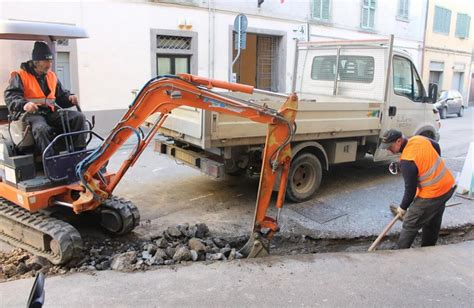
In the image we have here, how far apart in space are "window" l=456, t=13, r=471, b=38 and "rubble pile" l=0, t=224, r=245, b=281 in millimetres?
25123

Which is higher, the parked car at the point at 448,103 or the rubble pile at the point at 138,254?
the parked car at the point at 448,103

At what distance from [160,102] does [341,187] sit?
404 cm

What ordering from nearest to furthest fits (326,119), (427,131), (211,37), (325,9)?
(326,119) < (427,131) < (211,37) < (325,9)

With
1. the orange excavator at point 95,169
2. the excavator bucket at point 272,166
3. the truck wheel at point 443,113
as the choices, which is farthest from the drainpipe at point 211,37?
the truck wheel at point 443,113

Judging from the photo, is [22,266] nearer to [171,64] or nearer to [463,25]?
[171,64]

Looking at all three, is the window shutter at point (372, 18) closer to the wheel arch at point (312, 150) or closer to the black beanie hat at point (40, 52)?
the wheel arch at point (312, 150)

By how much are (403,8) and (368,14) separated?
3211 millimetres

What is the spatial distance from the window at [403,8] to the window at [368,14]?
236 cm

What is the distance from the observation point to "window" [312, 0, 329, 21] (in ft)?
53.1

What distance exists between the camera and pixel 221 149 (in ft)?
18.4

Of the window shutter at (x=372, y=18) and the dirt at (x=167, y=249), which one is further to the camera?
the window shutter at (x=372, y=18)

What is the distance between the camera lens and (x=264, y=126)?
568cm

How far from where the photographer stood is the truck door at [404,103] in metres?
7.16

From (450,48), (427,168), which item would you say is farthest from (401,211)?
(450,48)
